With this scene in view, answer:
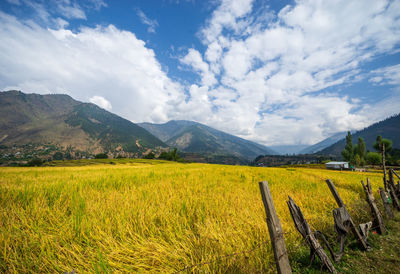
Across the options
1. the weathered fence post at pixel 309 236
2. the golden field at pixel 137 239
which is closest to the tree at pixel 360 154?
the golden field at pixel 137 239

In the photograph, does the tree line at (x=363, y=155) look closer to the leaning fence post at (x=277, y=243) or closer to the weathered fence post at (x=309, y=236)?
the weathered fence post at (x=309, y=236)

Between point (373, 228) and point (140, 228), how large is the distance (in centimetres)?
545

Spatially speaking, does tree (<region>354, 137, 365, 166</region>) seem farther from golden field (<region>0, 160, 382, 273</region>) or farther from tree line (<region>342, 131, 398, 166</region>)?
golden field (<region>0, 160, 382, 273</region>)

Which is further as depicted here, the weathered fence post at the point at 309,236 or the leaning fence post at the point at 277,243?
the weathered fence post at the point at 309,236

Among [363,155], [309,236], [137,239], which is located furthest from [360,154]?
[137,239]

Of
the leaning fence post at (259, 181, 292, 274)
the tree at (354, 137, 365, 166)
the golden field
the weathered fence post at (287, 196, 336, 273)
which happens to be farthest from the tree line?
the leaning fence post at (259, 181, 292, 274)

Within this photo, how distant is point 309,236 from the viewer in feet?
7.30

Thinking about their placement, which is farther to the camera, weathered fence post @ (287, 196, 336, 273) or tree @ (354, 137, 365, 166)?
tree @ (354, 137, 365, 166)

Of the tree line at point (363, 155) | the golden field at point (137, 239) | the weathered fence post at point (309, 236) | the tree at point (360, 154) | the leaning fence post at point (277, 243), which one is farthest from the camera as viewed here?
the tree at point (360, 154)

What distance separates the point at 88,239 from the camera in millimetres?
2387

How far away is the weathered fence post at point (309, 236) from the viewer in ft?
7.18

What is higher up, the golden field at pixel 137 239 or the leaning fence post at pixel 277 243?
the leaning fence post at pixel 277 243

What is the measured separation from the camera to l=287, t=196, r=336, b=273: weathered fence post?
2.19m

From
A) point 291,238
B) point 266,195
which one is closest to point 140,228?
point 266,195
